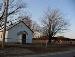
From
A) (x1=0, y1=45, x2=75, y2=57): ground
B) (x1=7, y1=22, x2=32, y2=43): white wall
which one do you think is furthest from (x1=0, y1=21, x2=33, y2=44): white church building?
(x1=0, y1=45, x2=75, y2=57): ground

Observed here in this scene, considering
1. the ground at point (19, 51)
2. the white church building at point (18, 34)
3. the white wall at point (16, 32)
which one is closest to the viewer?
the ground at point (19, 51)

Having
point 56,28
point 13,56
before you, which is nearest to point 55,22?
point 56,28

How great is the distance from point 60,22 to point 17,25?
825 inches

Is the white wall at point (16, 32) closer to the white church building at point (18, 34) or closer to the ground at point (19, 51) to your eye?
the white church building at point (18, 34)

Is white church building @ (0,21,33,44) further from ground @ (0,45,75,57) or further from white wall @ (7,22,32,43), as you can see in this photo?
ground @ (0,45,75,57)

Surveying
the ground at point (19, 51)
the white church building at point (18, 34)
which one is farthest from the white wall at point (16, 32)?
the ground at point (19, 51)

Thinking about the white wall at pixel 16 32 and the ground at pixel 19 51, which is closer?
the ground at pixel 19 51

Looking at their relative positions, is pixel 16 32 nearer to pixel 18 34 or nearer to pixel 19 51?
pixel 18 34

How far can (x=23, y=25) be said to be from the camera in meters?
46.7

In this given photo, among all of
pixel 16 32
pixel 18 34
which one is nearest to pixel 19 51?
pixel 18 34

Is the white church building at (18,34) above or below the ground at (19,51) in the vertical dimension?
above

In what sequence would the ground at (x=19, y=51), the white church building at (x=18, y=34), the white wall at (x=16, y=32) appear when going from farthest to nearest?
1. the white wall at (x=16, y=32)
2. the white church building at (x=18, y=34)
3. the ground at (x=19, y=51)

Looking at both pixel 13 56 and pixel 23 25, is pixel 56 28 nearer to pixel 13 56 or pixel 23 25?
pixel 23 25

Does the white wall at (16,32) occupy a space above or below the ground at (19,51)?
above
